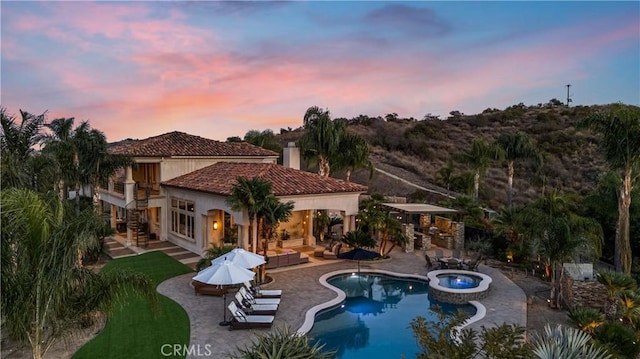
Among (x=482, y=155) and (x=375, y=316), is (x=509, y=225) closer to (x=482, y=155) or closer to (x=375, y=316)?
(x=375, y=316)

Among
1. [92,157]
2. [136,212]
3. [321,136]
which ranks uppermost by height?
[321,136]

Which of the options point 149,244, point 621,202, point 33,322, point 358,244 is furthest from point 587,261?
point 149,244

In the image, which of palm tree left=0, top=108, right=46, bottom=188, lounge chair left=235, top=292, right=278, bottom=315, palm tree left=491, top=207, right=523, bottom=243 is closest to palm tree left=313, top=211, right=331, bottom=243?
palm tree left=491, top=207, right=523, bottom=243

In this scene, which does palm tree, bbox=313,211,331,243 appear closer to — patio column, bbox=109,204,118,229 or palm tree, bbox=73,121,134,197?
palm tree, bbox=73,121,134,197

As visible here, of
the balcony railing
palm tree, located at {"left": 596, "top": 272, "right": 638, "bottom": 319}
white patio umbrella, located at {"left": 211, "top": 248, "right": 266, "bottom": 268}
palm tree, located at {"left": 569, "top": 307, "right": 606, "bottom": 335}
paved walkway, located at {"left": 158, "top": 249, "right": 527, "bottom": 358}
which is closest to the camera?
palm tree, located at {"left": 569, "top": 307, "right": 606, "bottom": 335}

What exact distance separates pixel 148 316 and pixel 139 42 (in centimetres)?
1705

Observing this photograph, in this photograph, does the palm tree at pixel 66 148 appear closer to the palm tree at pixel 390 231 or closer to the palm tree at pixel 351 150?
the palm tree at pixel 390 231

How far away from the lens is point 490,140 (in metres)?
76.6

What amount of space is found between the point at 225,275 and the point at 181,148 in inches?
716

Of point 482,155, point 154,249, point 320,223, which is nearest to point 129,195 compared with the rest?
point 154,249

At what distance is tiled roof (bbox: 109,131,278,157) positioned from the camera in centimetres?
2833

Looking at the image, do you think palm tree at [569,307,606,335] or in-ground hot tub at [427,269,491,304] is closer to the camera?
palm tree at [569,307,606,335]

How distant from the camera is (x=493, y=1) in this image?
2466 centimetres

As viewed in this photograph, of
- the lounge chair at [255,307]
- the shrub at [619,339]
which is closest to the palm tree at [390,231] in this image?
the lounge chair at [255,307]
